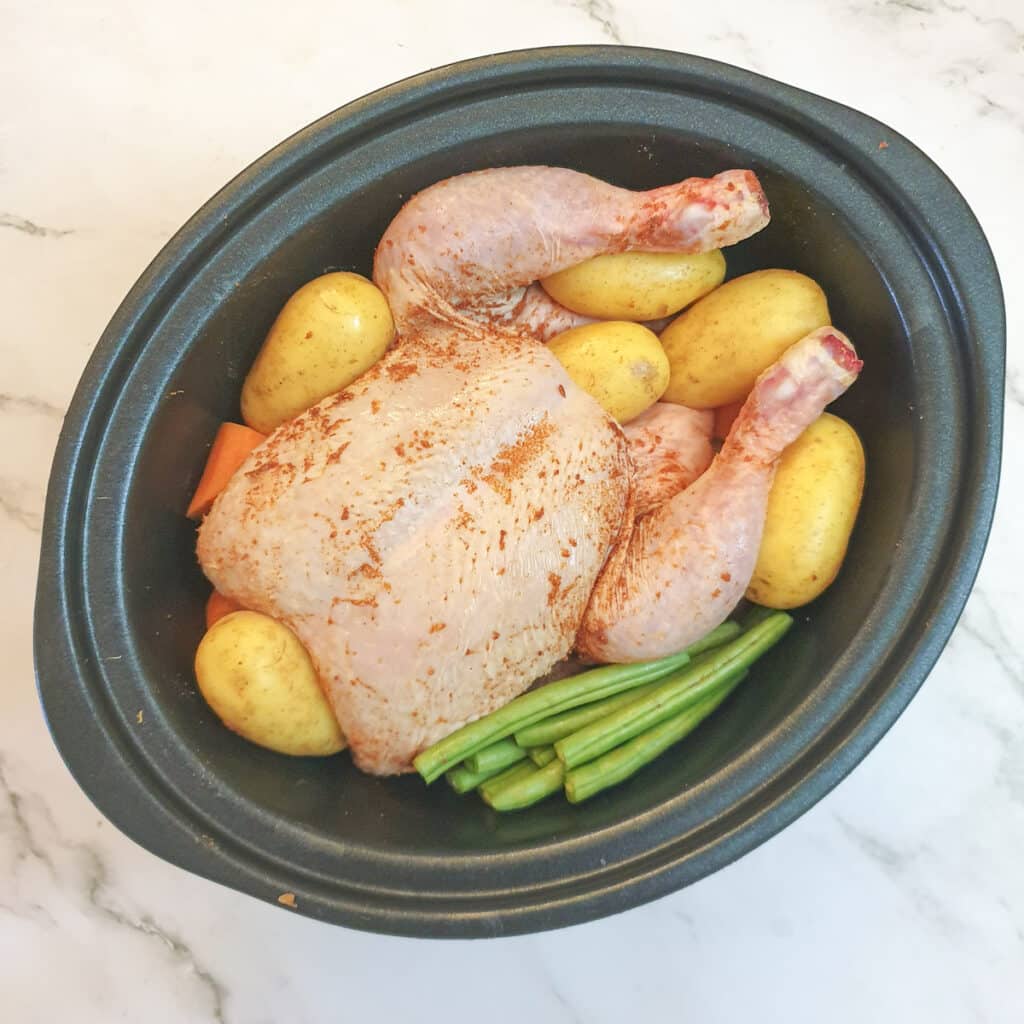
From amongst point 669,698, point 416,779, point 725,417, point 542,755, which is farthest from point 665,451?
point 416,779

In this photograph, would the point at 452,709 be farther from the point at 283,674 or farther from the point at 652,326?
the point at 652,326

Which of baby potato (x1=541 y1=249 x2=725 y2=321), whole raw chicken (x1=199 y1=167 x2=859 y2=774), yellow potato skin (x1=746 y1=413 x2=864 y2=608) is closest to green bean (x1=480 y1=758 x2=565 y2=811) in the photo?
whole raw chicken (x1=199 y1=167 x2=859 y2=774)

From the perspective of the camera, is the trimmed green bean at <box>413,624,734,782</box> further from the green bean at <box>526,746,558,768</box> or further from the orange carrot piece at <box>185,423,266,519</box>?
the orange carrot piece at <box>185,423,266,519</box>

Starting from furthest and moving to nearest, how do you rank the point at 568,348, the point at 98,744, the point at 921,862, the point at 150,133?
the point at 150,133 → the point at 921,862 → the point at 568,348 → the point at 98,744

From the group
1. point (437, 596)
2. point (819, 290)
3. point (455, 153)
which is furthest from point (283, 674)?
point (819, 290)

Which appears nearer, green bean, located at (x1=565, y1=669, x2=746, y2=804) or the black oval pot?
the black oval pot

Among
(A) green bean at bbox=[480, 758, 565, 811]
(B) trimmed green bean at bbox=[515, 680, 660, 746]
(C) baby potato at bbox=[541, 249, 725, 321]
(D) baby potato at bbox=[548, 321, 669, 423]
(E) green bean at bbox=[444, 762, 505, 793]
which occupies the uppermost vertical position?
(C) baby potato at bbox=[541, 249, 725, 321]

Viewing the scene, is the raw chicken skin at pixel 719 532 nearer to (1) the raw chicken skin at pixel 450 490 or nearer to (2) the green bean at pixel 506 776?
(1) the raw chicken skin at pixel 450 490
